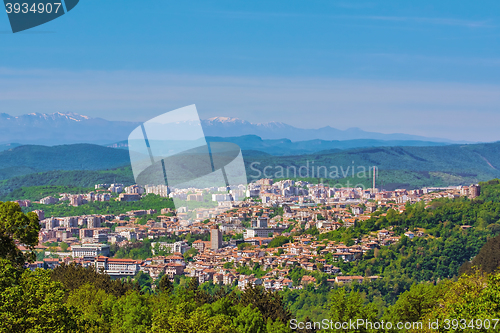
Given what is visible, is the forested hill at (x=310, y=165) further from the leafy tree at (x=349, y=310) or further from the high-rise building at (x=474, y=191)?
the leafy tree at (x=349, y=310)

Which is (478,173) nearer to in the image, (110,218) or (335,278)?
(110,218)

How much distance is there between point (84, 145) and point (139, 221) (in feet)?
161

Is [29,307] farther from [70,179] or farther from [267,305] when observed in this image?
[70,179]

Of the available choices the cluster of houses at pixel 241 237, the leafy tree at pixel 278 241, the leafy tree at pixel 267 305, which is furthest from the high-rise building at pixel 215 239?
the leafy tree at pixel 267 305

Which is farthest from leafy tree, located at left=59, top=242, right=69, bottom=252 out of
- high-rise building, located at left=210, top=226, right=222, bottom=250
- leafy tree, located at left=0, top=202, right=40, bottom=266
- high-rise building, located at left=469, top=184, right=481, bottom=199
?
leafy tree, located at left=0, top=202, right=40, bottom=266

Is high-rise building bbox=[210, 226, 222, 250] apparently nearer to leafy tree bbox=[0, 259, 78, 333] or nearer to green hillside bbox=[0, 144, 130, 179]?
leafy tree bbox=[0, 259, 78, 333]

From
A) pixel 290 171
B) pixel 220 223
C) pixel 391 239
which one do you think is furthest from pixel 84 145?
pixel 391 239

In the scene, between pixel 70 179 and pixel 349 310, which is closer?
pixel 349 310

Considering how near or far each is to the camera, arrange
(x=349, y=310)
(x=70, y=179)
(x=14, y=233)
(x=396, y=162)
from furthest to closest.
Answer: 1. (x=396, y=162)
2. (x=70, y=179)
3. (x=349, y=310)
4. (x=14, y=233)

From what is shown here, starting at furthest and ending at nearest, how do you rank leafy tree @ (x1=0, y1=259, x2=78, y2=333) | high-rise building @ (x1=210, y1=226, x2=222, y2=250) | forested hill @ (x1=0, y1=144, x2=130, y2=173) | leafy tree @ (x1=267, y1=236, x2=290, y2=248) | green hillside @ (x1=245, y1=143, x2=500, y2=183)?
1. forested hill @ (x1=0, y1=144, x2=130, y2=173)
2. green hillside @ (x1=245, y1=143, x2=500, y2=183)
3. leafy tree @ (x1=267, y1=236, x2=290, y2=248)
4. high-rise building @ (x1=210, y1=226, x2=222, y2=250)
5. leafy tree @ (x1=0, y1=259, x2=78, y2=333)

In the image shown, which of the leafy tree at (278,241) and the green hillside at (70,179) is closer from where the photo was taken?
the leafy tree at (278,241)

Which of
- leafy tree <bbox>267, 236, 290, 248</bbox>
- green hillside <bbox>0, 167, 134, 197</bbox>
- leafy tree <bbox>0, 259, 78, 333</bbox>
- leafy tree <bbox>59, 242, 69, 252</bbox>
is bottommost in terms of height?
leafy tree <bbox>59, 242, 69, 252</bbox>

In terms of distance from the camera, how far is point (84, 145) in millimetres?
84438

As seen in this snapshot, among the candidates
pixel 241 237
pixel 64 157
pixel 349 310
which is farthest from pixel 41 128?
pixel 349 310
